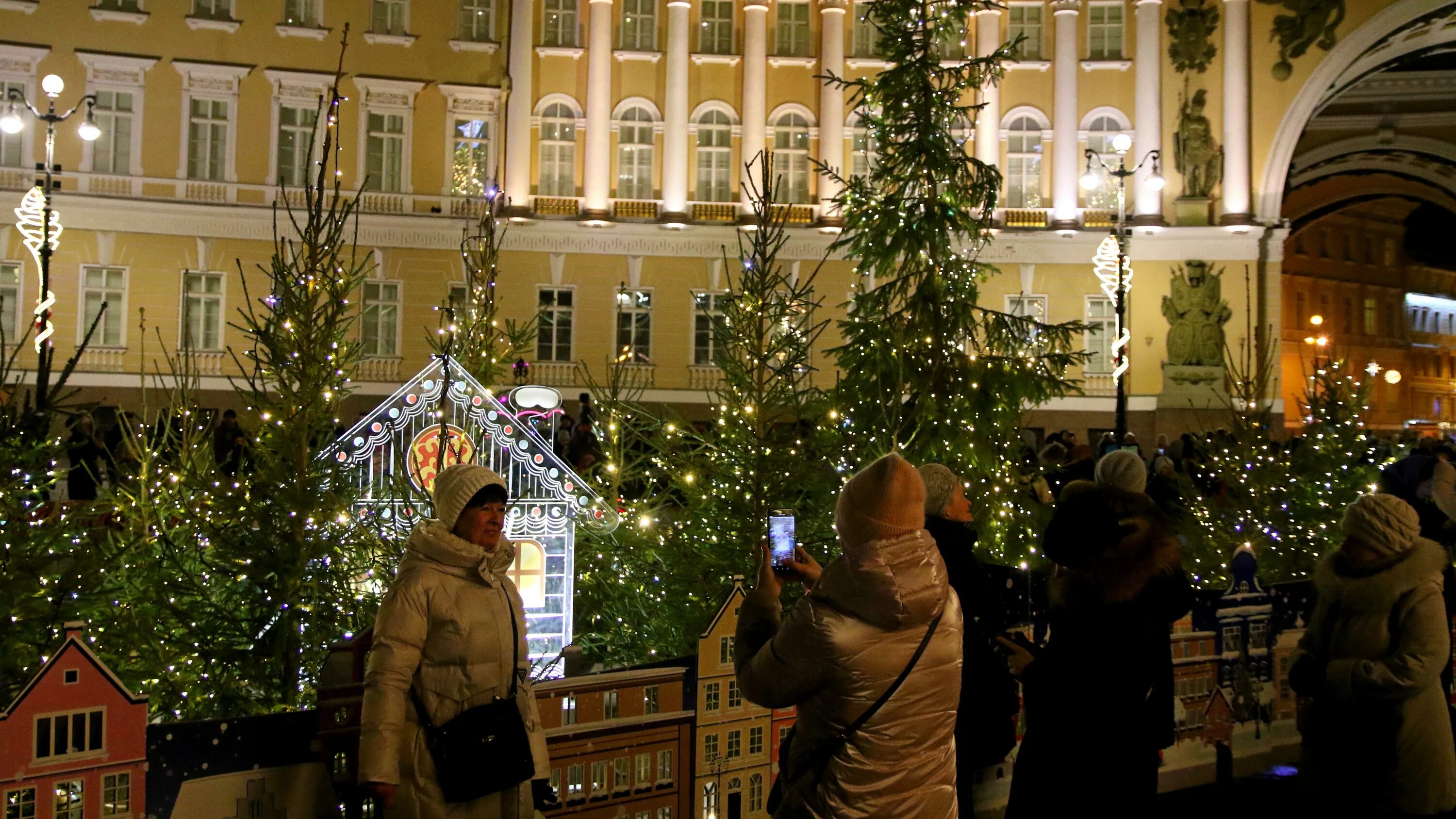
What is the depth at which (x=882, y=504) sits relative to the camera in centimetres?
368

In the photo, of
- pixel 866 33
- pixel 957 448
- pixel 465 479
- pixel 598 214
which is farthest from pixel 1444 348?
pixel 465 479

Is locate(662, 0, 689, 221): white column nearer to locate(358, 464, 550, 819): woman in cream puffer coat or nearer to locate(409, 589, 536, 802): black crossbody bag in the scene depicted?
locate(358, 464, 550, 819): woman in cream puffer coat

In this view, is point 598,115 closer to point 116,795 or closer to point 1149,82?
point 1149,82

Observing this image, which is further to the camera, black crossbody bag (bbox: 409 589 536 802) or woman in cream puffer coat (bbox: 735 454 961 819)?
black crossbody bag (bbox: 409 589 536 802)

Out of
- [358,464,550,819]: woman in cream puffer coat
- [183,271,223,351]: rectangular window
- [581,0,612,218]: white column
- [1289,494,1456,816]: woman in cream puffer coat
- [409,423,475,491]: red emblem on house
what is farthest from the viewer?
[581,0,612,218]: white column

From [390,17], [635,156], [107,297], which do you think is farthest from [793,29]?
[107,297]

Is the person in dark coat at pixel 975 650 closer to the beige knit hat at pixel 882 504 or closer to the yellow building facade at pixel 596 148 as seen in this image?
the beige knit hat at pixel 882 504

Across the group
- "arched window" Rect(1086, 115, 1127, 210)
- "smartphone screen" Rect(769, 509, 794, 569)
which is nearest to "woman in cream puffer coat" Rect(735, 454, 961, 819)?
"smartphone screen" Rect(769, 509, 794, 569)

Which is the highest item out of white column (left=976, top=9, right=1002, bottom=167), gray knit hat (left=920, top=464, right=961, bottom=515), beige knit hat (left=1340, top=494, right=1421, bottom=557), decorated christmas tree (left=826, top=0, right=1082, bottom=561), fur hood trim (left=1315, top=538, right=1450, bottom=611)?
white column (left=976, top=9, right=1002, bottom=167)

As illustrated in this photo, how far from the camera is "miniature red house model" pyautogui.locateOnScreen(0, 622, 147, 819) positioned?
368 cm

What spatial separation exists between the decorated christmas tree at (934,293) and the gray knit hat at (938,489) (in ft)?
20.3

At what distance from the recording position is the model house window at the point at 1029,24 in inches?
1326

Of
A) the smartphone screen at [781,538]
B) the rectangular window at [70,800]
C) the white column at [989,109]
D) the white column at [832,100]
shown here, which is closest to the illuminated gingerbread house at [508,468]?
the smartphone screen at [781,538]

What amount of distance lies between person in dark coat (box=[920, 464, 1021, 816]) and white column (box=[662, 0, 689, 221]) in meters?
27.6
